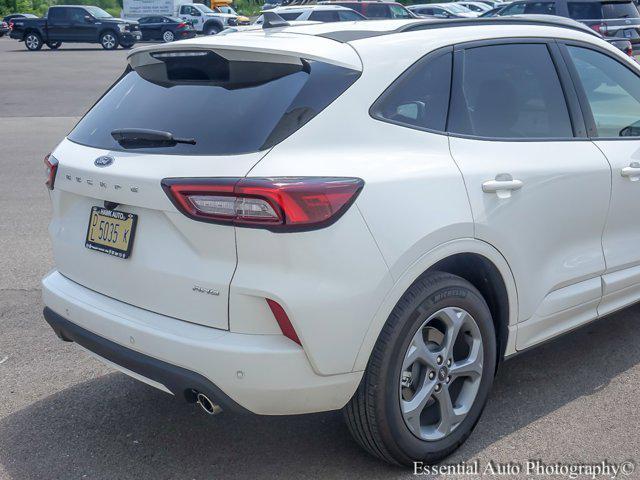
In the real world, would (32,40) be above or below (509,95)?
below

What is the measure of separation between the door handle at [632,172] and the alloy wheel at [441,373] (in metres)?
1.27

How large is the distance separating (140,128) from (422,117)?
1.15 metres

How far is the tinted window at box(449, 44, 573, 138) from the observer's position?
12.0 ft

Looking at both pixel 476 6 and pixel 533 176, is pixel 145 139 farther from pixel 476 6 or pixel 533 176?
pixel 476 6

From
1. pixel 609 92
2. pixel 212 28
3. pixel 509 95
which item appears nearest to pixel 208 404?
pixel 509 95

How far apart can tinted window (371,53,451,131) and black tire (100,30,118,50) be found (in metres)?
35.7

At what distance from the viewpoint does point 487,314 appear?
3.54 m

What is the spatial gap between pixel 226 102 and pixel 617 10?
1743 cm

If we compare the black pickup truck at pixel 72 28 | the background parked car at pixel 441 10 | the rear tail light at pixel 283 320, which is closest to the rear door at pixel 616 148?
the rear tail light at pixel 283 320

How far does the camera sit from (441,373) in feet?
11.2

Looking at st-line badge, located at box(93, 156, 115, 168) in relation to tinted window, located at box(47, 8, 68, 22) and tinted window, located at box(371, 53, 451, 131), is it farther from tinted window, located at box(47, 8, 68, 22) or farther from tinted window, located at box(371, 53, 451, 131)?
tinted window, located at box(47, 8, 68, 22)

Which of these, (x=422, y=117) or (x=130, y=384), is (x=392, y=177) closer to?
(x=422, y=117)

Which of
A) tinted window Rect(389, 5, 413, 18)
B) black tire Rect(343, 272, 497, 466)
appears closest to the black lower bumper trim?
black tire Rect(343, 272, 497, 466)

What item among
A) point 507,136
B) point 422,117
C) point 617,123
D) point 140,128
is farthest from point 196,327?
point 617,123
